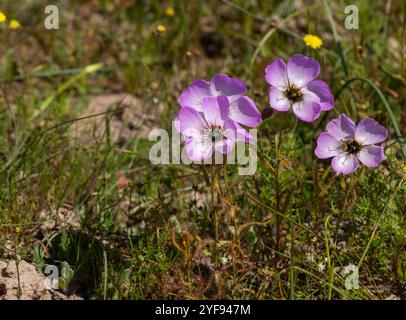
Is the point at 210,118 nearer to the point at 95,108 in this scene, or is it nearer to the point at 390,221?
the point at 390,221

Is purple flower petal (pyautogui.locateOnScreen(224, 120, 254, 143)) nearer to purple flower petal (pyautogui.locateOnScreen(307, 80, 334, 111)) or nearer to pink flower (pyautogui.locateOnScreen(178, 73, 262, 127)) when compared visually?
pink flower (pyautogui.locateOnScreen(178, 73, 262, 127))

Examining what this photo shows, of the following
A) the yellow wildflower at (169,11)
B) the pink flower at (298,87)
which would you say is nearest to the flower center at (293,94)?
the pink flower at (298,87)

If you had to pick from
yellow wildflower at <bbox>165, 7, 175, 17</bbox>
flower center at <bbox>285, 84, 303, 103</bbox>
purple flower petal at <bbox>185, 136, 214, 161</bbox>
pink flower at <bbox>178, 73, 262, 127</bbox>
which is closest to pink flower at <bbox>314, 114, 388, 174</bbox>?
flower center at <bbox>285, 84, 303, 103</bbox>

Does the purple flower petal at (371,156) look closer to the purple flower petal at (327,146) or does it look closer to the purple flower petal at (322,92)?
the purple flower petal at (327,146)

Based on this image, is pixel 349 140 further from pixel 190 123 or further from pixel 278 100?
pixel 190 123

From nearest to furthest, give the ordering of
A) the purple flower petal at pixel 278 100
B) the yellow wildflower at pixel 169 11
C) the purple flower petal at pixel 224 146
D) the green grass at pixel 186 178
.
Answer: the purple flower petal at pixel 224 146, the purple flower petal at pixel 278 100, the green grass at pixel 186 178, the yellow wildflower at pixel 169 11

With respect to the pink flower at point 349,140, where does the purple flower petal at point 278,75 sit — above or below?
above
